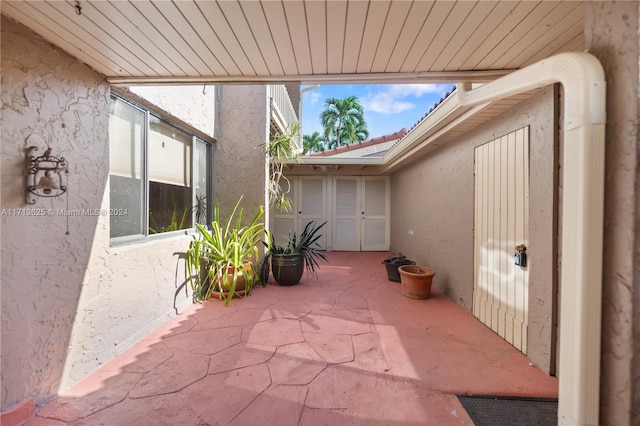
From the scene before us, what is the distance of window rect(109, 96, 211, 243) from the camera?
2.39m

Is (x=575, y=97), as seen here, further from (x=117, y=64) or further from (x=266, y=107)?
(x=266, y=107)

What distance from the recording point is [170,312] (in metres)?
3.03

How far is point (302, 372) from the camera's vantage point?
2076 mm

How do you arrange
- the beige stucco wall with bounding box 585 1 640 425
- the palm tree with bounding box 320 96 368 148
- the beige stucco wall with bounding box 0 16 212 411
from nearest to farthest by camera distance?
the beige stucco wall with bounding box 585 1 640 425, the beige stucco wall with bounding box 0 16 212 411, the palm tree with bounding box 320 96 368 148

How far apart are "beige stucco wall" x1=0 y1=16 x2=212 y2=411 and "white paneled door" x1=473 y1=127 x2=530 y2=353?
370 cm

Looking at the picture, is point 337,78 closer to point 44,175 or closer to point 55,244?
point 44,175

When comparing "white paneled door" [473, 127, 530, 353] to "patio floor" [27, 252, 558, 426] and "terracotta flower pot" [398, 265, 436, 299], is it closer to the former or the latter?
"patio floor" [27, 252, 558, 426]

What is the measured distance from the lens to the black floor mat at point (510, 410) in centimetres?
165

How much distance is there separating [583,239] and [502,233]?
195 centimetres

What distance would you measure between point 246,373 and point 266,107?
12.8ft

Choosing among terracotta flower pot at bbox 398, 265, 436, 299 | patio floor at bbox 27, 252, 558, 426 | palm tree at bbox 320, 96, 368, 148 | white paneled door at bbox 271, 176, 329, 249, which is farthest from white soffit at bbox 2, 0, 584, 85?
palm tree at bbox 320, 96, 368, 148

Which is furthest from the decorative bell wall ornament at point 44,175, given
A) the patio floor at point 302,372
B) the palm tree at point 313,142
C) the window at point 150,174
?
the palm tree at point 313,142

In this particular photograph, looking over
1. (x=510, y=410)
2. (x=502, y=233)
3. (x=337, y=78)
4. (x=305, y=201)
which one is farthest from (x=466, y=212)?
(x=305, y=201)

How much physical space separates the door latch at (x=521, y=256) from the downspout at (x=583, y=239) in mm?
1573
